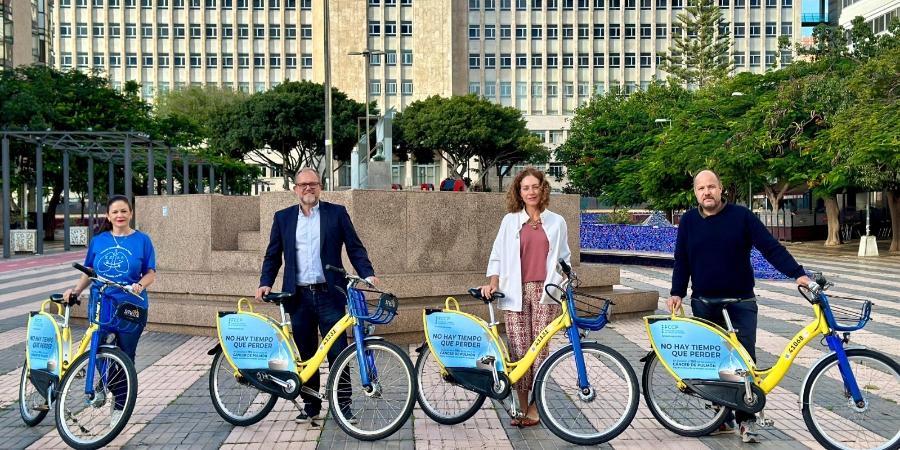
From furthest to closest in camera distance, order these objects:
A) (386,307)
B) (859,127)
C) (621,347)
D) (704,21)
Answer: (704,21) < (859,127) < (621,347) < (386,307)

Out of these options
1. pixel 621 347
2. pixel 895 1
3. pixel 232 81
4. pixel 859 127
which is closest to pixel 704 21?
pixel 895 1

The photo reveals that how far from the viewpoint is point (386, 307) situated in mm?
5508

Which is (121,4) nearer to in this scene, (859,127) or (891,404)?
(859,127)

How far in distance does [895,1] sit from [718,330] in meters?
55.3

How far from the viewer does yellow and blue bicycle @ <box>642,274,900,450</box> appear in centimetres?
506

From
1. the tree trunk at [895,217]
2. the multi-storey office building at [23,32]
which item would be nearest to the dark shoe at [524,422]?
the tree trunk at [895,217]

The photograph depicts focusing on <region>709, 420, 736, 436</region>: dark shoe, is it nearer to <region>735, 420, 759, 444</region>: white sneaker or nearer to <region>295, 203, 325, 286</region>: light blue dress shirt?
<region>735, 420, 759, 444</region>: white sneaker

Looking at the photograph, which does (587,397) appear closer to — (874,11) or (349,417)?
(349,417)

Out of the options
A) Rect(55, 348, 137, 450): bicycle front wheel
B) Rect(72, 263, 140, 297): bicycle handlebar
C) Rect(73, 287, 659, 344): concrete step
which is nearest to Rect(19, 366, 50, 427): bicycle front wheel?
Rect(55, 348, 137, 450): bicycle front wheel

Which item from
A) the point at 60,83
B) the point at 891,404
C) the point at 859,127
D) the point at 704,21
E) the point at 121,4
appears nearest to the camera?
the point at 891,404

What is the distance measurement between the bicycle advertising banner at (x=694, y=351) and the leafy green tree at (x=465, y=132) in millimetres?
61379

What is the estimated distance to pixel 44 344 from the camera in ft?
18.9

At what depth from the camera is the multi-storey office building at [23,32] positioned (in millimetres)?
49062

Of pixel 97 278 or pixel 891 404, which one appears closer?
pixel 891 404
